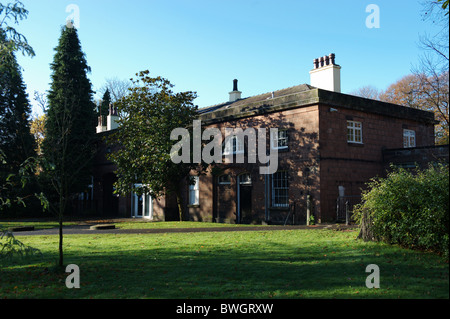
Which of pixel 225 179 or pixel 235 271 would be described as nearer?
pixel 235 271

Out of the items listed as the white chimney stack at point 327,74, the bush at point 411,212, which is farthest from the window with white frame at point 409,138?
the bush at point 411,212

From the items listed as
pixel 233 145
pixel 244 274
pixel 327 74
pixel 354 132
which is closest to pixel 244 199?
pixel 233 145

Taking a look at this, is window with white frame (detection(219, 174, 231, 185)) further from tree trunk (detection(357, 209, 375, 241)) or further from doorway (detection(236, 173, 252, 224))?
tree trunk (detection(357, 209, 375, 241))

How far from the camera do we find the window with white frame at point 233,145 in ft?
79.8

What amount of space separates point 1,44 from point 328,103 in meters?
15.0

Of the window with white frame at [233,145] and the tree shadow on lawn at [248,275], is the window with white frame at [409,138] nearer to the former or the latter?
the window with white frame at [233,145]

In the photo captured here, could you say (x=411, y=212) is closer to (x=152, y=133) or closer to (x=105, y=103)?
(x=152, y=133)

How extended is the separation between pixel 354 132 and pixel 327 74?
A: 14.9 feet

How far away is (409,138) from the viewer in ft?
85.0

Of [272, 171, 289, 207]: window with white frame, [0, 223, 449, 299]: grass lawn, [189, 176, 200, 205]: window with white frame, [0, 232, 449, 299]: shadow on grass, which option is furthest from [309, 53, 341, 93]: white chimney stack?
[0, 232, 449, 299]: shadow on grass

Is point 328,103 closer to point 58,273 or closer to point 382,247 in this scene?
point 382,247

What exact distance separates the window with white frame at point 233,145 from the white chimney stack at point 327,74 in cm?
598

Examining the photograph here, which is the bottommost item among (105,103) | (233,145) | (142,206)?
(142,206)

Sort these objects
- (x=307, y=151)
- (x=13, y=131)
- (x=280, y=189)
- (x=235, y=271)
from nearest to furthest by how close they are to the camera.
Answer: (x=235, y=271) → (x=307, y=151) → (x=280, y=189) → (x=13, y=131)
